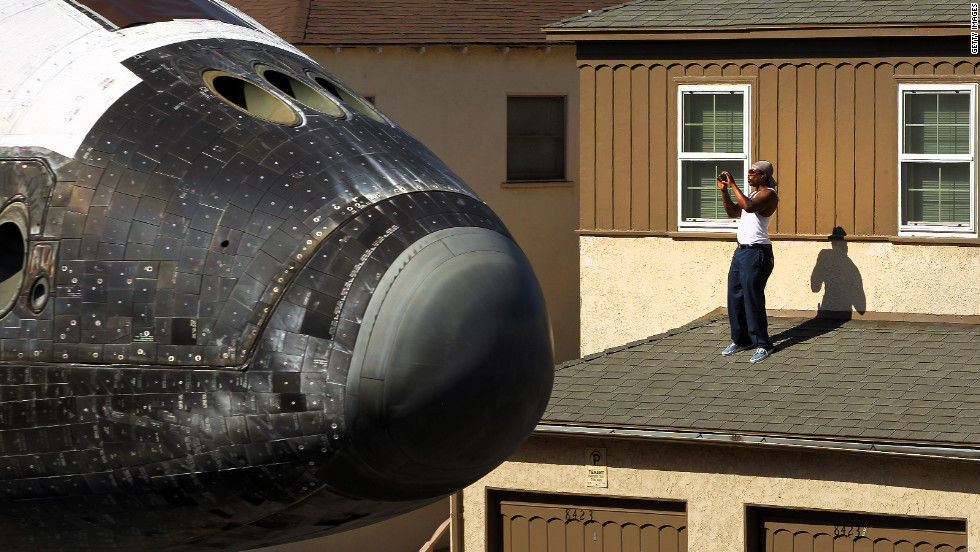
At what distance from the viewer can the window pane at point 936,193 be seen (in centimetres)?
1862

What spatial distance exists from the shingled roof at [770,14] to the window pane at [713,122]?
2.90ft

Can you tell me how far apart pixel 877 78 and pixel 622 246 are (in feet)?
11.9

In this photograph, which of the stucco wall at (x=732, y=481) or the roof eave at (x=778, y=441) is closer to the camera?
the roof eave at (x=778, y=441)

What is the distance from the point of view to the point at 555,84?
89.0 feet

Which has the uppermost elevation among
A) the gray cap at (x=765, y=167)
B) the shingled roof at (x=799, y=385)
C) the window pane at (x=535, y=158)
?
the window pane at (x=535, y=158)

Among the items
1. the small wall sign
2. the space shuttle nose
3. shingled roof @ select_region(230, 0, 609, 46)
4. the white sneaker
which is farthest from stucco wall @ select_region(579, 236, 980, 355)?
the space shuttle nose

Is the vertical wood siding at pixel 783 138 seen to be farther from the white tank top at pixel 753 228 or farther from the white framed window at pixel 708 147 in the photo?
the white tank top at pixel 753 228

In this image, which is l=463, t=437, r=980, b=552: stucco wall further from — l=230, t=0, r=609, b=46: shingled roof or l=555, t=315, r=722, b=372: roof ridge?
l=230, t=0, r=609, b=46: shingled roof

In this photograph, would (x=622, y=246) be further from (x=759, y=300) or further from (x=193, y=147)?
(x=193, y=147)

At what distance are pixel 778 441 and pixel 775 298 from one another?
4.07 meters

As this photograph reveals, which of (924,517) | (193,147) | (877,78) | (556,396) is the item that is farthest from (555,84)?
(193,147)

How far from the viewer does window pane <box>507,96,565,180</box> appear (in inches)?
1074

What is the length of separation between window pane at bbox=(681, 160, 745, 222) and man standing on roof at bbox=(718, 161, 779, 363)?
1673 millimetres

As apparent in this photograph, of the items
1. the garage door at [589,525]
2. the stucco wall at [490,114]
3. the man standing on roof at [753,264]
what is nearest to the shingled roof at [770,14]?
the man standing on roof at [753,264]
